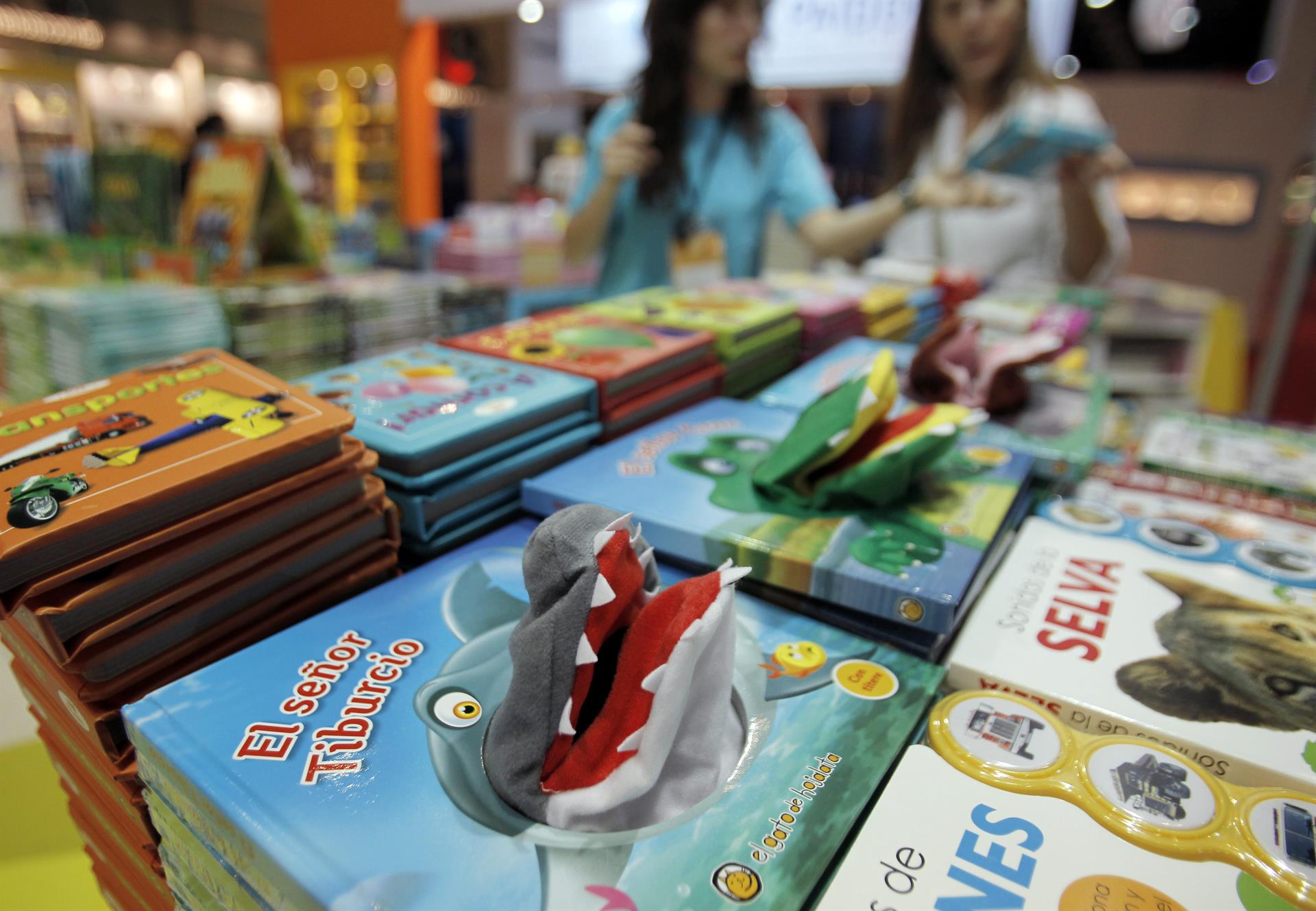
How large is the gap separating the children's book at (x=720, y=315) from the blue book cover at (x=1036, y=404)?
0.30ft

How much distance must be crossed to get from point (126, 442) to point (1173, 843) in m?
0.89

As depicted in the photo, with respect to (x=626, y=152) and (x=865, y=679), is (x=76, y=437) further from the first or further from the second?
(x=626, y=152)

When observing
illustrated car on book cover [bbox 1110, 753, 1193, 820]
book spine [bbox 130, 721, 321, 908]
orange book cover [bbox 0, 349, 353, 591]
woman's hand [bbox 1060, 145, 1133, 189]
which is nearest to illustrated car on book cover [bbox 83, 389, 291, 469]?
orange book cover [bbox 0, 349, 353, 591]

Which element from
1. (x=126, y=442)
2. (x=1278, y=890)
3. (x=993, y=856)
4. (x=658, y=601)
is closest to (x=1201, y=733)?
(x=1278, y=890)

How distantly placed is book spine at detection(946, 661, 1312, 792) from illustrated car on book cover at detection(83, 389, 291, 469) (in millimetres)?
684

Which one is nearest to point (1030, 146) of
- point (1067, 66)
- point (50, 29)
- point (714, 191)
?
point (714, 191)

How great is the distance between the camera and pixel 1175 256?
455cm

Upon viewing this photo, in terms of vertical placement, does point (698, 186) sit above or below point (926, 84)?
below

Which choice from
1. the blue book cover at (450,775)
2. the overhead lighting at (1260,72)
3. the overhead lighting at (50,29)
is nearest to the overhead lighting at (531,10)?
the overhead lighting at (1260,72)

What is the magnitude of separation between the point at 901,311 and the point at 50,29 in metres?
10.9

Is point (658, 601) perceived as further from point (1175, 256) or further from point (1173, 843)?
point (1175, 256)

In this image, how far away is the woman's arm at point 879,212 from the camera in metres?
1.67

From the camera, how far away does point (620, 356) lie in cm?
113

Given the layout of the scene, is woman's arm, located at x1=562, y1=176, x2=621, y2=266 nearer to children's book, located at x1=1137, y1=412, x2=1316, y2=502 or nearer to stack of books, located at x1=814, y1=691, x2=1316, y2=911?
children's book, located at x1=1137, y1=412, x2=1316, y2=502
